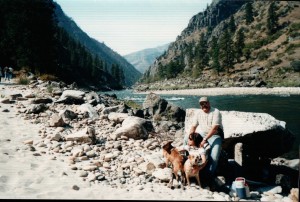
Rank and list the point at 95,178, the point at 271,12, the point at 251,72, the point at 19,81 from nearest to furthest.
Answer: the point at 95,178
the point at 19,81
the point at 251,72
the point at 271,12

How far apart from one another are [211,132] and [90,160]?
3.60 metres

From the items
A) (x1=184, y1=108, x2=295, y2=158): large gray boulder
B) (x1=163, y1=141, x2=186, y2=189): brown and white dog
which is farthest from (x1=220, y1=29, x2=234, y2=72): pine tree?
(x1=163, y1=141, x2=186, y2=189): brown and white dog

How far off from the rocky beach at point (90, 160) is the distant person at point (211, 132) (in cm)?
40

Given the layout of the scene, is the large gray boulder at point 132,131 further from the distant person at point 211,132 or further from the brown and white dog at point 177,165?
the distant person at point 211,132

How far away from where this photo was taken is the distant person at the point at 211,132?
784cm

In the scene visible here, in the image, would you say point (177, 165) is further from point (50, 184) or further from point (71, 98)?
point (71, 98)

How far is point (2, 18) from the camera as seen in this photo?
42.2 metres

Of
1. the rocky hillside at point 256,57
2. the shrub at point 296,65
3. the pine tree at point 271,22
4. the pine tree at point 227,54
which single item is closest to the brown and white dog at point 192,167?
the rocky hillside at point 256,57

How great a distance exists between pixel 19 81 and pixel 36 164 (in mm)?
21326

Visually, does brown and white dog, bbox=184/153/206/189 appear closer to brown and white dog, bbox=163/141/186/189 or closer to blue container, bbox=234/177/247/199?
brown and white dog, bbox=163/141/186/189

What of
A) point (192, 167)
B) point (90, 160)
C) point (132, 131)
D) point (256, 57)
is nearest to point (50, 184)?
point (90, 160)

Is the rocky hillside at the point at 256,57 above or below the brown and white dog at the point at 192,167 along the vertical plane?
above

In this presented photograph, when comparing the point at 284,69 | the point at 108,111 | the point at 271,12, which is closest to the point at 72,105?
the point at 108,111

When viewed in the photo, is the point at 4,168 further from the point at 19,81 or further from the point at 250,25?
the point at 250,25
